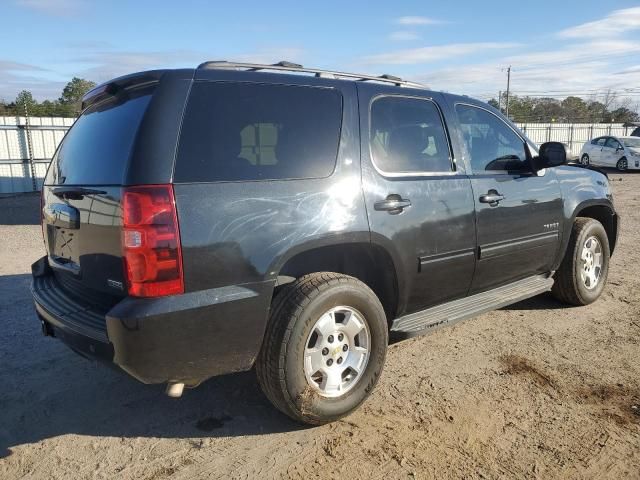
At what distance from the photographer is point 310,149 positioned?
3.01 metres

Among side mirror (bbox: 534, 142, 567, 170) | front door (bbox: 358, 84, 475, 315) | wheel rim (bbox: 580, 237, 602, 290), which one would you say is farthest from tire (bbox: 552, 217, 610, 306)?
front door (bbox: 358, 84, 475, 315)

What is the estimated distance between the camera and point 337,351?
307cm

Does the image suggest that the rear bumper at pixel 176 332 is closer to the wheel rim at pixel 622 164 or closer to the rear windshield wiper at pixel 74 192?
the rear windshield wiper at pixel 74 192

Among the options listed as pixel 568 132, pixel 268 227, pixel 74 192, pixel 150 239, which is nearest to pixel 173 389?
pixel 150 239

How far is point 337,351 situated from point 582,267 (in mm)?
3128

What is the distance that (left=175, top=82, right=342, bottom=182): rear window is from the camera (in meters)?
2.61

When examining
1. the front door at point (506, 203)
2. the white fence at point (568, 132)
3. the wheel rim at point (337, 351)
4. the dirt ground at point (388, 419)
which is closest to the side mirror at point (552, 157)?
the front door at point (506, 203)

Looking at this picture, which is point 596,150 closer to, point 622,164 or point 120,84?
point 622,164

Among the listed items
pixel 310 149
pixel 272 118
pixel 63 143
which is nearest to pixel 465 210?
pixel 310 149

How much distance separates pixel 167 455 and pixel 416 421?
141cm

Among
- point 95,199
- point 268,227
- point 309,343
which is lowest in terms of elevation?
point 309,343

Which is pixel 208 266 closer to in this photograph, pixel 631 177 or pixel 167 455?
pixel 167 455

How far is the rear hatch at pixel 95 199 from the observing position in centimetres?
256

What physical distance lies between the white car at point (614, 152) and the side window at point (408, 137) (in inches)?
859
